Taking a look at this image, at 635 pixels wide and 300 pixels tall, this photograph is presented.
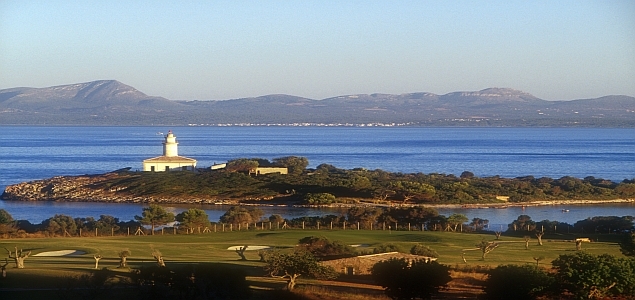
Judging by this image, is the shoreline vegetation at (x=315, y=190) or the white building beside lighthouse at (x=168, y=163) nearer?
the shoreline vegetation at (x=315, y=190)

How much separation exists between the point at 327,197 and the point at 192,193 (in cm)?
718

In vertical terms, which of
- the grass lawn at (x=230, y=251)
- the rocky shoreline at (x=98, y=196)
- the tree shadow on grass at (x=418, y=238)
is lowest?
the rocky shoreline at (x=98, y=196)

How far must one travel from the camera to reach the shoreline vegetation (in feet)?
130

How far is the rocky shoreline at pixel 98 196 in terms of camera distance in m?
39.0

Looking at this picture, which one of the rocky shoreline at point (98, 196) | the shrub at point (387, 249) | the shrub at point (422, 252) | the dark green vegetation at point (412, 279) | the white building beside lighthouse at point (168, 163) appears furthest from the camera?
the white building beside lighthouse at point (168, 163)

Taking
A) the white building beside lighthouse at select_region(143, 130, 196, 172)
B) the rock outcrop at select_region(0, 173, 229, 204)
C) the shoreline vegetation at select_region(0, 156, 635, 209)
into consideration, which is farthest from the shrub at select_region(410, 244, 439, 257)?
the white building beside lighthouse at select_region(143, 130, 196, 172)

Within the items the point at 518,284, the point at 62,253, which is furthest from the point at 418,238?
the point at 518,284

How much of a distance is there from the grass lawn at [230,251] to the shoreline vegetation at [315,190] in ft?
46.4

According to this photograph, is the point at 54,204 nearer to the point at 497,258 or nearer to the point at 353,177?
the point at 353,177

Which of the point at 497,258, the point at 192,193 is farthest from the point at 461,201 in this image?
the point at 497,258

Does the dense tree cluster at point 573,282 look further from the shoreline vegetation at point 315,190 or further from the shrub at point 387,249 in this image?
the shoreline vegetation at point 315,190

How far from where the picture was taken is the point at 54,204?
40.2 meters

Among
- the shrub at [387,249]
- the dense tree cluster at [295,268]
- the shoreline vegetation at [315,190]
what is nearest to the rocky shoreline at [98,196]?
the shoreline vegetation at [315,190]

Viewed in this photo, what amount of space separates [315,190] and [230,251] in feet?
69.8
